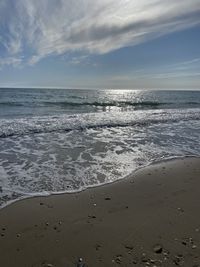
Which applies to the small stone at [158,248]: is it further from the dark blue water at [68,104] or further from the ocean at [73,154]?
the dark blue water at [68,104]

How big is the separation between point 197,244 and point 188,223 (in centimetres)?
58

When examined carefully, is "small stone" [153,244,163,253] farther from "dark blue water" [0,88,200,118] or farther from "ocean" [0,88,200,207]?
"dark blue water" [0,88,200,118]

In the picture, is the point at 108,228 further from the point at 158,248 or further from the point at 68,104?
the point at 68,104

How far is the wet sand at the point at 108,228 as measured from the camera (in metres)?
3.44

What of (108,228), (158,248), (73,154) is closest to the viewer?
(158,248)

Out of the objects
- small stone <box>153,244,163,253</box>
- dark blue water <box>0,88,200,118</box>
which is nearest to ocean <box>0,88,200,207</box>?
small stone <box>153,244,163,253</box>

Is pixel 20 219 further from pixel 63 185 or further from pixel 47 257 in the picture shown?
pixel 63 185

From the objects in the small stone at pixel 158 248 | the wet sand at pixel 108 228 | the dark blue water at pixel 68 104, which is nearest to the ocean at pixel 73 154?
the wet sand at pixel 108 228

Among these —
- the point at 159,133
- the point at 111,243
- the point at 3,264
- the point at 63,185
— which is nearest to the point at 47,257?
the point at 3,264

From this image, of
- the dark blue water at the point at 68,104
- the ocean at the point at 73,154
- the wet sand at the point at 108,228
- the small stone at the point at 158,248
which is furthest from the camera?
the dark blue water at the point at 68,104

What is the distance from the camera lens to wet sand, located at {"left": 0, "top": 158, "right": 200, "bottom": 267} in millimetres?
3436

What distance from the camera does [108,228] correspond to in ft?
13.6

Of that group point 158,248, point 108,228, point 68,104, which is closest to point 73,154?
point 108,228

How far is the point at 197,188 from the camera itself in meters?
5.89
